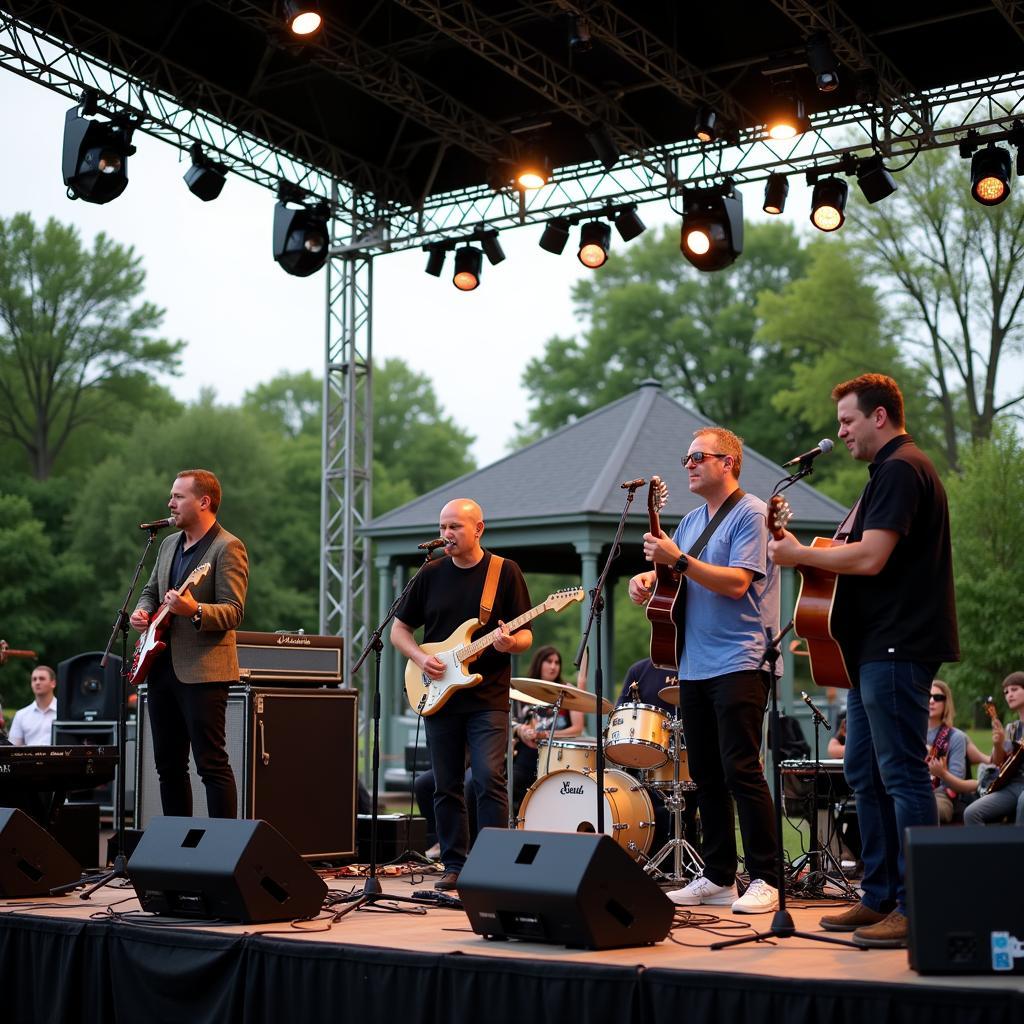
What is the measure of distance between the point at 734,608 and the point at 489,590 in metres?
1.50

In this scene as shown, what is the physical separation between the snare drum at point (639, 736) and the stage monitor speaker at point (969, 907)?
4.05 meters

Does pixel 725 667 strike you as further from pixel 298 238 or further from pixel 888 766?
pixel 298 238

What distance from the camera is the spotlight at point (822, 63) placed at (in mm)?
9602

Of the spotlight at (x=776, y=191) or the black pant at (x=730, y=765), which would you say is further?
the spotlight at (x=776, y=191)

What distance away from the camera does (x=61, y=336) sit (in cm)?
4062

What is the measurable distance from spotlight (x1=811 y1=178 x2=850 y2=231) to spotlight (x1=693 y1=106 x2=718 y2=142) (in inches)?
41.5

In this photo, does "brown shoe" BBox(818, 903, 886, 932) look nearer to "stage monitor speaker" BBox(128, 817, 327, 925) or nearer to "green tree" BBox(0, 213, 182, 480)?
"stage monitor speaker" BBox(128, 817, 327, 925)

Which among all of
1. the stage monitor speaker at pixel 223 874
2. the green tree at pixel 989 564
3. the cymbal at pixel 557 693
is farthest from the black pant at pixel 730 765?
the green tree at pixel 989 564

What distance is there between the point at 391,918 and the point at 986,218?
30.3 metres

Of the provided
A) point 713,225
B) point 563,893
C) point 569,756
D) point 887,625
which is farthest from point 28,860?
point 713,225

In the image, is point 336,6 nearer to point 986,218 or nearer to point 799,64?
point 799,64

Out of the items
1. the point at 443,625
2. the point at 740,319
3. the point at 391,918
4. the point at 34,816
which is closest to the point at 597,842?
Result: the point at 391,918

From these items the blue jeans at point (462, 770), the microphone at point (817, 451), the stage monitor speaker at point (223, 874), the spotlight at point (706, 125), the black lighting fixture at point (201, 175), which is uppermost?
the spotlight at point (706, 125)

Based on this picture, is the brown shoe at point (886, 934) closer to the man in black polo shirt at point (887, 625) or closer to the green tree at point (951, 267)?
the man in black polo shirt at point (887, 625)
